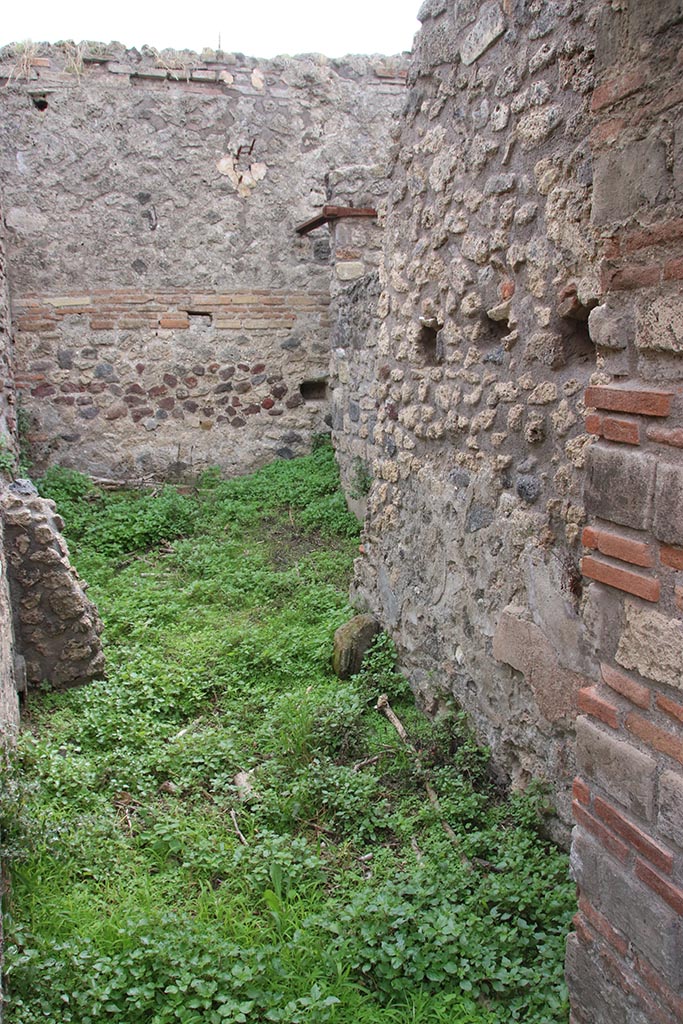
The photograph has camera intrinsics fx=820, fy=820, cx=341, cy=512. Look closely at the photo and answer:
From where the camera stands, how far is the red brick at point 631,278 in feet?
5.94

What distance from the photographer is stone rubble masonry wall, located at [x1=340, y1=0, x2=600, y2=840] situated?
293 centimetres

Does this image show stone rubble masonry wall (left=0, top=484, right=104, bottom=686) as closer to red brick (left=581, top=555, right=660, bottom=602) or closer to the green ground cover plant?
the green ground cover plant

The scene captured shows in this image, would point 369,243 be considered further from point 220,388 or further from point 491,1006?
point 491,1006

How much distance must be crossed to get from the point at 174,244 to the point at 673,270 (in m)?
6.99

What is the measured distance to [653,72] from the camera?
179 cm

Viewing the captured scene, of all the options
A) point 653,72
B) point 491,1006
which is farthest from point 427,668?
point 653,72

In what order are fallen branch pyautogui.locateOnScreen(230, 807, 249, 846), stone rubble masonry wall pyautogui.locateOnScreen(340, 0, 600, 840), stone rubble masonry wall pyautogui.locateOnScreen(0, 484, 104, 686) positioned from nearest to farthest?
1. stone rubble masonry wall pyautogui.locateOnScreen(340, 0, 600, 840)
2. fallen branch pyautogui.locateOnScreen(230, 807, 249, 846)
3. stone rubble masonry wall pyautogui.locateOnScreen(0, 484, 104, 686)

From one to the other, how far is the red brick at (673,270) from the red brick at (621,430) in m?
0.32

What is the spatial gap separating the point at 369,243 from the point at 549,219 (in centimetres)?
482

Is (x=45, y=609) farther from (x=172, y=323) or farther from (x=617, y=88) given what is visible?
(x=172, y=323)

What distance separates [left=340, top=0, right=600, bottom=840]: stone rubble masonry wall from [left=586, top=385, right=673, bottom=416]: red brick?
633 mm

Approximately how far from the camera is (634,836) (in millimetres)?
1952

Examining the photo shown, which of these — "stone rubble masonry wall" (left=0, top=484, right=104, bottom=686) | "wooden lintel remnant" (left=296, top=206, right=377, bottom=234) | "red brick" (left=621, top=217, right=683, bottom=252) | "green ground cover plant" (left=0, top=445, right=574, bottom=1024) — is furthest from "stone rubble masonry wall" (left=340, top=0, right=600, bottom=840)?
"wooden lintel remnant" (left=296, top=206, right=377, bottom=234)

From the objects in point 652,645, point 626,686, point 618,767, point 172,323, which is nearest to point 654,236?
point 652,645
